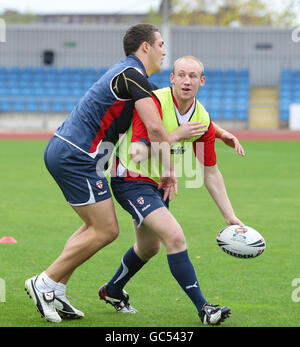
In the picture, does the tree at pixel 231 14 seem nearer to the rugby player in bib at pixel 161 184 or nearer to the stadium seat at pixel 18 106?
the stadium seat at pixel 18 106

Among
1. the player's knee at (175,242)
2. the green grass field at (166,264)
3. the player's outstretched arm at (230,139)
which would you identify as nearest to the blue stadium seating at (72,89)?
the green grass field at (166,264)

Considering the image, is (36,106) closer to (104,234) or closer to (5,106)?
(5,106)

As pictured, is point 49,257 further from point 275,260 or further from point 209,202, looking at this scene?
point 209,202

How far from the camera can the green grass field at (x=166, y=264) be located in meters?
5.72

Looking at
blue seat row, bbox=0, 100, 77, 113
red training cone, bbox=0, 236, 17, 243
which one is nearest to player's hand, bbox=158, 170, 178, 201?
red training cone, bbox=0, 236, 17, 243

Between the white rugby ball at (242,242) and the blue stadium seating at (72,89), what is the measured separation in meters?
32.8

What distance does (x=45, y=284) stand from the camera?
18.3 ft

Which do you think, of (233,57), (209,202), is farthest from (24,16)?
(209,202)

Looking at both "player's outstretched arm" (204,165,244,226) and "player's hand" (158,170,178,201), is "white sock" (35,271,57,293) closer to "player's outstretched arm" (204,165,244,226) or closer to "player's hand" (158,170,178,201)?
"player's hand" (158,170,178,201)

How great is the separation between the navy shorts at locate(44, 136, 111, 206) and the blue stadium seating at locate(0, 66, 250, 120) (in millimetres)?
33137

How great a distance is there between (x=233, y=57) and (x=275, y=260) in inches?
1420

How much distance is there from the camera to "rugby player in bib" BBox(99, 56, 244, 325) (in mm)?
5309

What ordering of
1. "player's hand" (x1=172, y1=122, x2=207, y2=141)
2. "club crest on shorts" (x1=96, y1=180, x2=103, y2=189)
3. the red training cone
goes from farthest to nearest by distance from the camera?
the red training cone < "club crest on shorts" (x1=96, y1=180, x2=103, y2=189) < "player's hand" (x1=172, y1=122, x2=207, y2=141)
